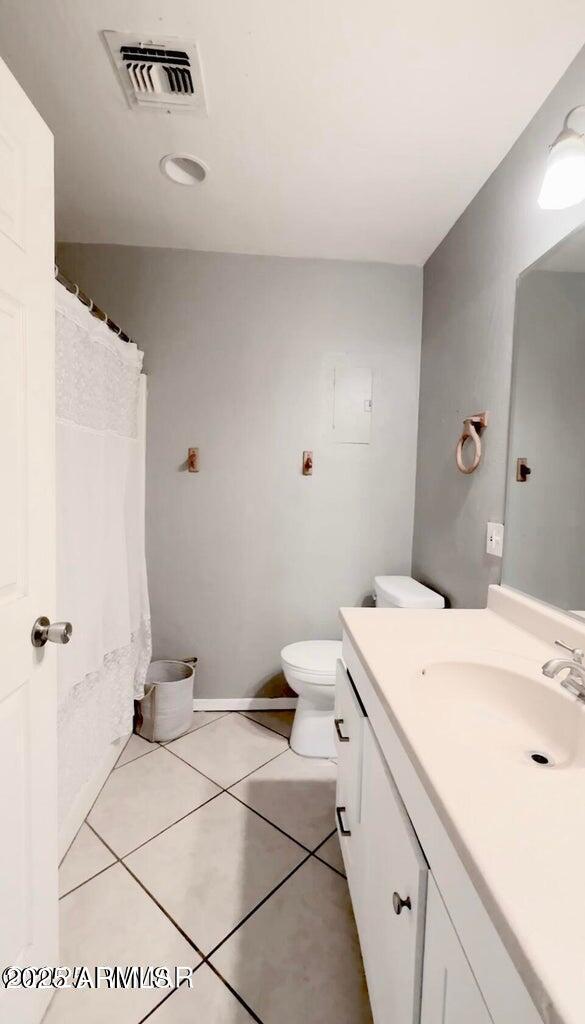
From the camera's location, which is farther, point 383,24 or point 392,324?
point 392,324

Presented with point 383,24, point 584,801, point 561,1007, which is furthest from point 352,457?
point 561,1007

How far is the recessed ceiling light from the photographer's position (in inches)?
58.7

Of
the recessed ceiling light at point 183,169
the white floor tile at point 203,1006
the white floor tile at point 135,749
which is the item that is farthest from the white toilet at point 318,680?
the recessed ceiling light at point 183,169

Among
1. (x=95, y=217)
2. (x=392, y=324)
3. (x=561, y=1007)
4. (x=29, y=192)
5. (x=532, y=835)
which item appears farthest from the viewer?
(x=392, y=324)

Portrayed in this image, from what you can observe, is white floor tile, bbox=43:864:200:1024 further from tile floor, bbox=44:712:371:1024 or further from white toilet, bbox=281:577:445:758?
white toilet, bbox=281:577:445:758

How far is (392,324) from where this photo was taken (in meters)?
2.16

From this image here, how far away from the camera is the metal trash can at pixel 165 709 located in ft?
6.40

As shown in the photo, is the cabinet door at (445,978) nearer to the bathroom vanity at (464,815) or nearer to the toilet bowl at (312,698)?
the bathroom vanity at (464,815)

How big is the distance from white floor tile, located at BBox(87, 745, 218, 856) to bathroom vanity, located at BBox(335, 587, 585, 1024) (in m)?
0.71

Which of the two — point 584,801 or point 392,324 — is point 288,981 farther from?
point 392,324

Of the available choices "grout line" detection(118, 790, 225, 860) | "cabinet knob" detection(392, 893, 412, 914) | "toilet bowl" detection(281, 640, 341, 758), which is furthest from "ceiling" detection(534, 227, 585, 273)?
"grout line" detection(118, 790, 225, 860)

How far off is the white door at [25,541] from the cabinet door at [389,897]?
0.70 metres

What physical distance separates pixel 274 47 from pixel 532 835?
1.74m

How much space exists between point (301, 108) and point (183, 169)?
516 mm
